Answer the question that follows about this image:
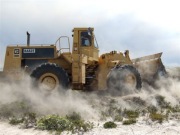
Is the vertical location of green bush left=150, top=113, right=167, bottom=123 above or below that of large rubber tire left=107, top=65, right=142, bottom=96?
below

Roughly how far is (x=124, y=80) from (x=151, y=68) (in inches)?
118

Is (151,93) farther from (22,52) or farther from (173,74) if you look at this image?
(22,52)

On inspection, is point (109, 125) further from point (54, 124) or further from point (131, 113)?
point (131, 113)

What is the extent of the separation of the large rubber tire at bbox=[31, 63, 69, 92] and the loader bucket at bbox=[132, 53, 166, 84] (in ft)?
18.3

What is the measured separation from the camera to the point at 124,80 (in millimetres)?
20688

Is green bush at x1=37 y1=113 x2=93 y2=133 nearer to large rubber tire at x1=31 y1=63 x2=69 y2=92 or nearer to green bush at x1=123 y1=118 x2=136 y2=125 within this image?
green bush at x1=123 y1=118 x2=136 y2=125

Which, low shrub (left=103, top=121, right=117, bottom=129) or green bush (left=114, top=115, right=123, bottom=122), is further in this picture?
green bush (left=114, top=115, right=123, bottom=122)

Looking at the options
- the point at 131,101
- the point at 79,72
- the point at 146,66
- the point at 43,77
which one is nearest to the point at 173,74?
the point at 146,66

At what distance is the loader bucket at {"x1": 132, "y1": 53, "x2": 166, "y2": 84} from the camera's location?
75.1ft

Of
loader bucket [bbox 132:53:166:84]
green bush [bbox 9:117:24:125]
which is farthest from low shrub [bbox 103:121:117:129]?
loader bucket [bbox 132:53:166:84]

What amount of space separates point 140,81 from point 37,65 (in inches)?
217

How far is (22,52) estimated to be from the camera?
67.4 feet

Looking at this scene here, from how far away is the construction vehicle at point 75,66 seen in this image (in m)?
19.2

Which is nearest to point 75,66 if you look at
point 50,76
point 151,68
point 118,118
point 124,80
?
point 50,76
